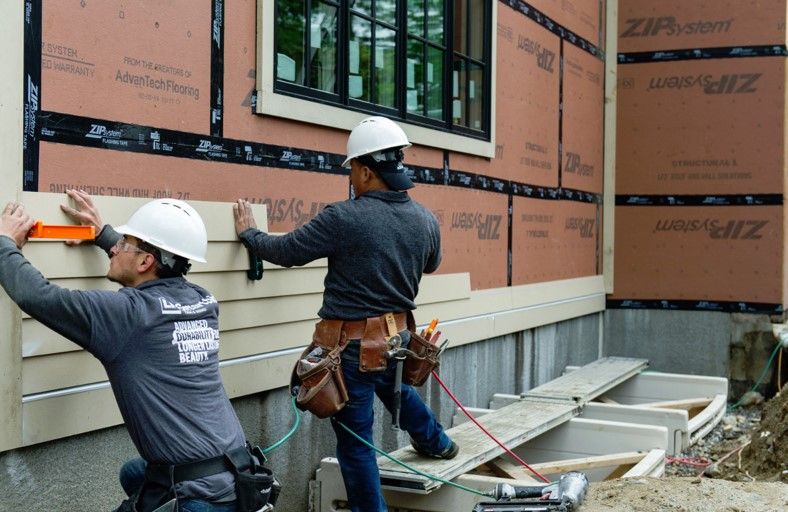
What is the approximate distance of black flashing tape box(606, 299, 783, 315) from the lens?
10.3 meters

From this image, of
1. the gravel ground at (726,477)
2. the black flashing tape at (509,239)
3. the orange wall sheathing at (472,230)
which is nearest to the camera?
the gravel ground at (726,477)

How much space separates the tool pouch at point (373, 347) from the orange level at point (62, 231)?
4.59ft

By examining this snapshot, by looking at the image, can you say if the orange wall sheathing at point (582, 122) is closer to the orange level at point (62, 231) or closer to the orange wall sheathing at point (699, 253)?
the orange wall sheathing at point (699, 253)

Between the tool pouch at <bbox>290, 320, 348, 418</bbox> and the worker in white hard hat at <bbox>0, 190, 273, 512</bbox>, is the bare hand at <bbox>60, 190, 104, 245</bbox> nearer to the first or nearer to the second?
the worker in white hard hat at <bbox>0, 190, 273, 512</bbox>

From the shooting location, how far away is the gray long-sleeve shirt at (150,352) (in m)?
3.22

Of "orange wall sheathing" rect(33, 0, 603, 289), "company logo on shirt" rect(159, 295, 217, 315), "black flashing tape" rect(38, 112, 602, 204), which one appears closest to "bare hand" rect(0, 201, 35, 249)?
"orange wall sheathing" rect(33, 0, 603, 289)

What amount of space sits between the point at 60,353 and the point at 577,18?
7.62 meters

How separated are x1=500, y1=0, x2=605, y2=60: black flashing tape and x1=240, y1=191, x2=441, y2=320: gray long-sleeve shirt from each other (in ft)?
13.3

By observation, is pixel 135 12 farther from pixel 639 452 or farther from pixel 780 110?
pixel 780 110

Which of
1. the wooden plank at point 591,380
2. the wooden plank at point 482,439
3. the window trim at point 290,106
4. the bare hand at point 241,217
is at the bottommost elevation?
the wooden plank at point 482,439

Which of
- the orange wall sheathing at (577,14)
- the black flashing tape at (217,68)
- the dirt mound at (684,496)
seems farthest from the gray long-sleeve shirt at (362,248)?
the orange wall sheathing at (577,14)

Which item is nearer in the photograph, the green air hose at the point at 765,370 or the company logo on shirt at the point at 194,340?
the company logo on shirt at the point at 194,340

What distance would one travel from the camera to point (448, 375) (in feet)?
23.9

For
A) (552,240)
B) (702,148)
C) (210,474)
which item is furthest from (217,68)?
(702,148)
